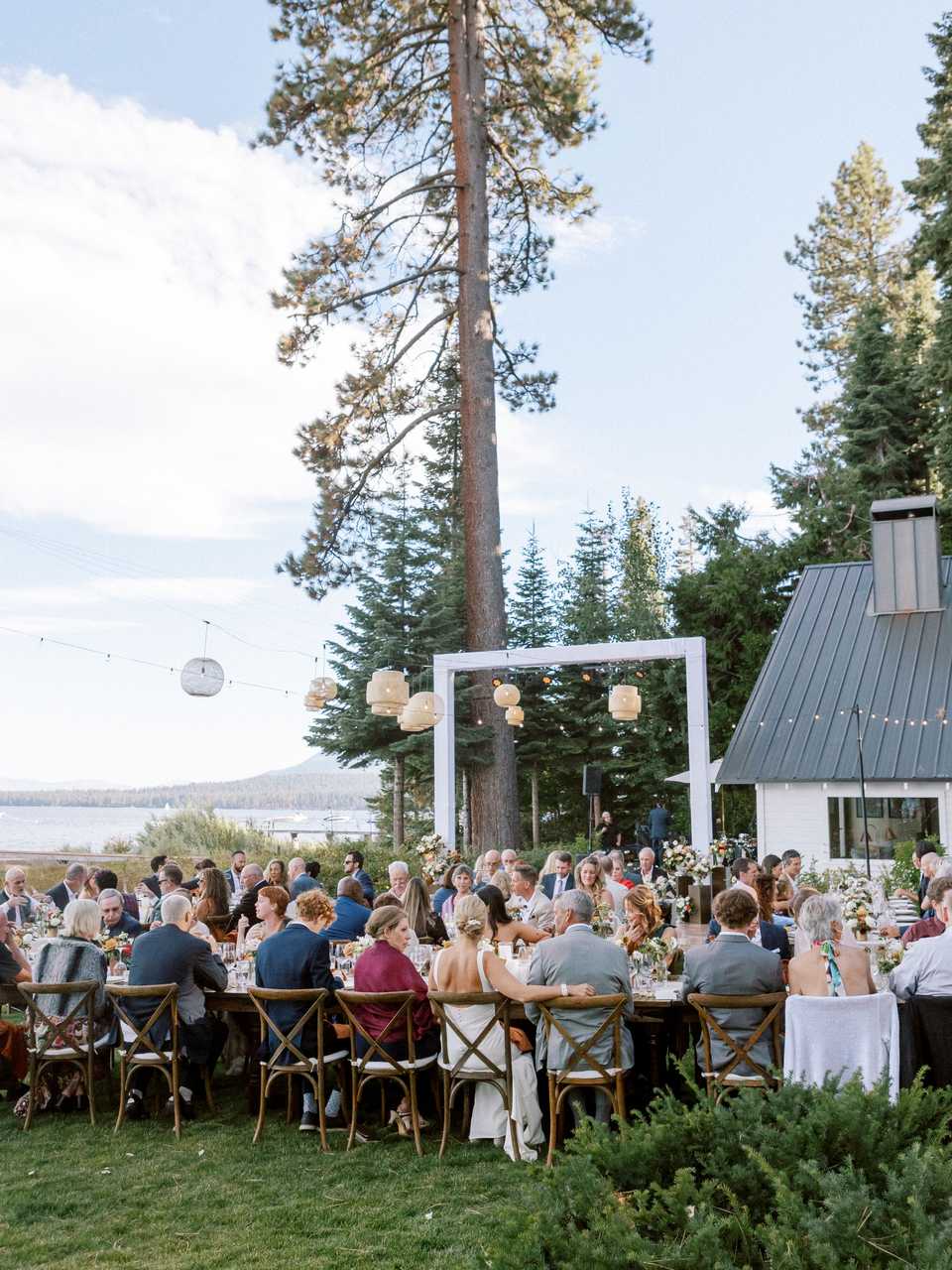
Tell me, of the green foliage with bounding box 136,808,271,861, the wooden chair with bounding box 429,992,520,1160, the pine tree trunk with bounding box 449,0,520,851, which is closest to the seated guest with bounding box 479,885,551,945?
the wooden chair with bounding box 429,992,520,1160

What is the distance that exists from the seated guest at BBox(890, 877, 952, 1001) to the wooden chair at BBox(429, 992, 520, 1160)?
6.73 ft

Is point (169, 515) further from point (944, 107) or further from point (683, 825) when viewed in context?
point (944, 107)

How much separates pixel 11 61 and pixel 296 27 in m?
4.96

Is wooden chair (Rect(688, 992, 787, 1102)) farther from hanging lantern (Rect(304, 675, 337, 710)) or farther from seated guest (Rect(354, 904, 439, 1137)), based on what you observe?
hanging lantern (Rect(304, 675, 337, 710))

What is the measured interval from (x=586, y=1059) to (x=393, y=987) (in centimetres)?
122

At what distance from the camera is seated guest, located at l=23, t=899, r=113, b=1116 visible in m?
7.28

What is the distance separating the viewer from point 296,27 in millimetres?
17641

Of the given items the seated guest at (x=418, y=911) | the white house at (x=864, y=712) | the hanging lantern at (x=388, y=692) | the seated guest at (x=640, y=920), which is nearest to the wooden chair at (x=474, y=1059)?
the seated guest at (x=640, y=920)

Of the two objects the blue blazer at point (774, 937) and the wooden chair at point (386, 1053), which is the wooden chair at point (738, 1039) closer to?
the wooden chair at point (386, 1053)

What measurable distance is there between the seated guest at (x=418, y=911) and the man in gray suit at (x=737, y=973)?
2595 mm

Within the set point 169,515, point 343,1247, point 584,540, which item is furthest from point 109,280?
point 584,540

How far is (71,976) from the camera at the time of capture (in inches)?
288

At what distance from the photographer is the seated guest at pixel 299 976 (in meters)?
6.76

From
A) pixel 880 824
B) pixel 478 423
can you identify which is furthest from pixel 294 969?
pixel 478 423
